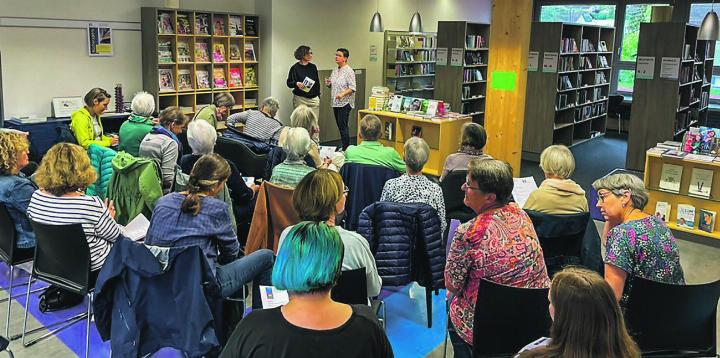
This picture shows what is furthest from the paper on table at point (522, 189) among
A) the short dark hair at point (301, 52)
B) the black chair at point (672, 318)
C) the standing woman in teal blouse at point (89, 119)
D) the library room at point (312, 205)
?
the short dark hair at point (301, 52)

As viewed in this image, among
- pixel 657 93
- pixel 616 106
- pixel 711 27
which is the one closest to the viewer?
pixel 711 27

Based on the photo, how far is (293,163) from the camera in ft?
13.6

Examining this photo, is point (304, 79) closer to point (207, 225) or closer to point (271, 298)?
point (207, 225)

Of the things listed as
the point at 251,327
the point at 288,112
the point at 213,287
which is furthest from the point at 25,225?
the point at 288,112

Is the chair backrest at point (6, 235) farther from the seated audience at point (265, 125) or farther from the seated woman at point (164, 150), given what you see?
the seated audience at point (265, 125)

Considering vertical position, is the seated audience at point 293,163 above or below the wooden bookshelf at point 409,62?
below

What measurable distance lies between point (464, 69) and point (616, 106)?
400cm

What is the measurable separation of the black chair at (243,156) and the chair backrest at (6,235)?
2.05 meters

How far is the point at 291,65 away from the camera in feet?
31.7

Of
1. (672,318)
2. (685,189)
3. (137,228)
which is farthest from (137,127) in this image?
(685,189)

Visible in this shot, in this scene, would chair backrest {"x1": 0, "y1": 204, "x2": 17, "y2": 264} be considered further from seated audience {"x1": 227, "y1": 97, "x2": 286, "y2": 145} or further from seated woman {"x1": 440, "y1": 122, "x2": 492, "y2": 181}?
seated woman {"x1": 440, "y1": 122, "x2": 492, "y2": 181}

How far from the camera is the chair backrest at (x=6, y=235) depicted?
11.6 ft

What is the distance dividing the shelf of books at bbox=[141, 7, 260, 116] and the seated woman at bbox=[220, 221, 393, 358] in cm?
692

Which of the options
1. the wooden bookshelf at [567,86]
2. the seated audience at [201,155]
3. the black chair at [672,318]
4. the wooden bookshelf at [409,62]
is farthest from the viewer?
the wooden bookshelf at [409,62]
